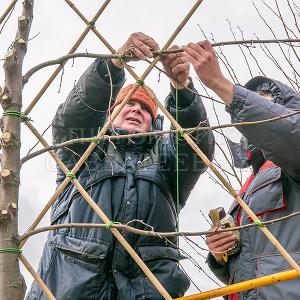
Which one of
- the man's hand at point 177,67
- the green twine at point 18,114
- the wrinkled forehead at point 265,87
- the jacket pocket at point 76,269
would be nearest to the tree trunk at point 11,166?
the green twine at point 18,114

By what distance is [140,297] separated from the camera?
2.28 metres

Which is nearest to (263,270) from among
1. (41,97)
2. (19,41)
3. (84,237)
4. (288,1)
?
(84,237)

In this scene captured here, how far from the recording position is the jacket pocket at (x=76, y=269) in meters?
2.24

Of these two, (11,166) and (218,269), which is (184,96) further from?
(11,166)

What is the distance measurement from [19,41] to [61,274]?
976 mm

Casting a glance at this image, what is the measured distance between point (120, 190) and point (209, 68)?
694mm

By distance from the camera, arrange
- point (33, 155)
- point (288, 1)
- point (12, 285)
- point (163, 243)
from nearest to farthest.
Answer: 1. point (12, 285)
2. point (33, 155)
3. point (163, 243)
4. point (288, 1)

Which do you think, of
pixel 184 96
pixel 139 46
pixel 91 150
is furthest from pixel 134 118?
pixel 91 150

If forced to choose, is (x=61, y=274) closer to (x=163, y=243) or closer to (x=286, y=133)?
(x=163, y=243)

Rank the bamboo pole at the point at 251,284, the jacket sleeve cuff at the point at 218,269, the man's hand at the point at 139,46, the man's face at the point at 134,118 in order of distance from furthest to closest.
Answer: the man's face at the point at 134,118
the jacket sleeve cuff at the point at 218,269
the man's hand at the point at 139,46
the bamboo pole at the point at 251,284

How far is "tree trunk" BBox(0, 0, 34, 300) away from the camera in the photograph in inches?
73.7

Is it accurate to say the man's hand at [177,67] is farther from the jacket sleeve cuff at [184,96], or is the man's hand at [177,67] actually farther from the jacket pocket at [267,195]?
the jacket pocket at [267,195]

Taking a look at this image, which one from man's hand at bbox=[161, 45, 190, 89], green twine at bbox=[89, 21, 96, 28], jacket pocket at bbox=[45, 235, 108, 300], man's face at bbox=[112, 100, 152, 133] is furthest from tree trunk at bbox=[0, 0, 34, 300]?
man's face at bbox=[112, 100, 152, 133]

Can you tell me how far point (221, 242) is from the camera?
2.28 metres
